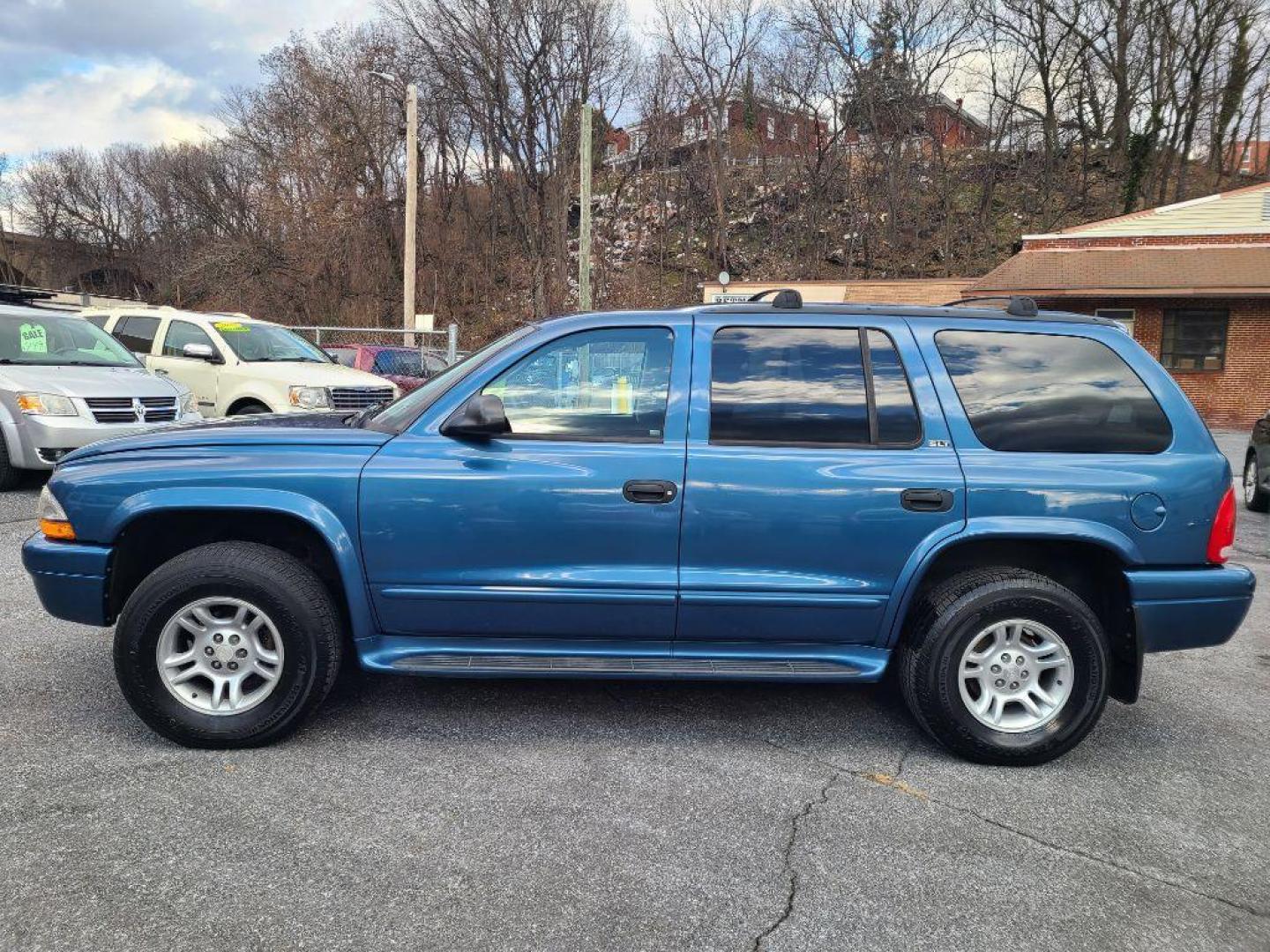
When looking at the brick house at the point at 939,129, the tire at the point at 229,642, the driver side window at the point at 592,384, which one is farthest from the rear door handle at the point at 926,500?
the brick house at the point at 939,129

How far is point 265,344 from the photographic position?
1070 centimetres

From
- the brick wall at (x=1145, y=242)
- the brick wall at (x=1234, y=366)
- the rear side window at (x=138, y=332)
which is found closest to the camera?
the rear side window at (x=138, y=332)

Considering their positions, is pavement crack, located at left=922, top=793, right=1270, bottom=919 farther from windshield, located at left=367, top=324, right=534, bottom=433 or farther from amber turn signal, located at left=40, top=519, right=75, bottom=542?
amber turn signal, located at left=40, top=519, right=75, bottom=542

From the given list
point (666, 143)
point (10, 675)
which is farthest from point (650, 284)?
point (10, 675)

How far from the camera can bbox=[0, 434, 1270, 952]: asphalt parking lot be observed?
237 cm

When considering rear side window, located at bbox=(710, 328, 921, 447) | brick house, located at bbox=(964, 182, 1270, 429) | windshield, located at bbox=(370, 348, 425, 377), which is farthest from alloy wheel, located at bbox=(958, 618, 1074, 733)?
brick house, located at bbox=(964, 182, 1270, 429)

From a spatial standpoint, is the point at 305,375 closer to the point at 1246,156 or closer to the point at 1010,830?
the point at 1010,830

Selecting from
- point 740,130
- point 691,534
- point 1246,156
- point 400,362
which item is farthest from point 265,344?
point 1246,156

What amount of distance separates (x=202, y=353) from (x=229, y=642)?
7.45 metres

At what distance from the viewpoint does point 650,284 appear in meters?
38.9

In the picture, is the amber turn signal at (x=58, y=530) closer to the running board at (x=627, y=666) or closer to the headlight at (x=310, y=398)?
the running board at (x=627, y=666)

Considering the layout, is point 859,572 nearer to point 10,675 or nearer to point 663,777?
point 663,777

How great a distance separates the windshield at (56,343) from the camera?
8.46 m

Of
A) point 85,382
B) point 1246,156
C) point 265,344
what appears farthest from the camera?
point 1246,156
